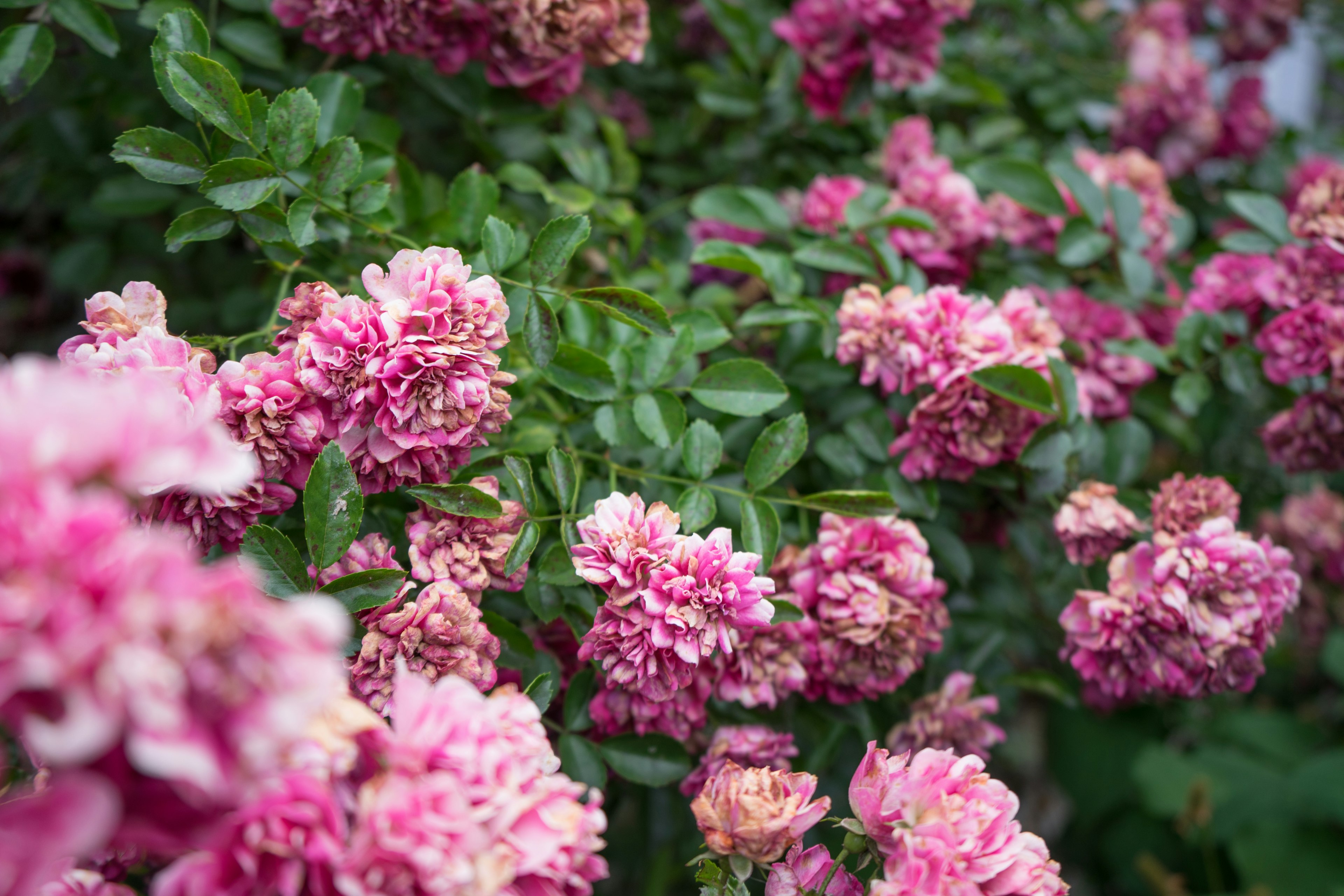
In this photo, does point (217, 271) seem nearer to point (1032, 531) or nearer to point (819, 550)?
point (819, 550)

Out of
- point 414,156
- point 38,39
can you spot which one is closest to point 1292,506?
point 414,156

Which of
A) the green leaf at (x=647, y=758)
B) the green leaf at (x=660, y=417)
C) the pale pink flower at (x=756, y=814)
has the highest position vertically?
the green leaf at (x=660, y=417)

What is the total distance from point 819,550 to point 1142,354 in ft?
1.63

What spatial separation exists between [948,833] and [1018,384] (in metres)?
0.44

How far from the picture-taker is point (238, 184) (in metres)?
0.73

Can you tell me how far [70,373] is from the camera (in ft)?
1.43

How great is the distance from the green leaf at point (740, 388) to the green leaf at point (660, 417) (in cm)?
3

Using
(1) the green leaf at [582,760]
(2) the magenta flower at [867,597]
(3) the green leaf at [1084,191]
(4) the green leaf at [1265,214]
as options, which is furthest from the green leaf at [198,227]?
(4) the green leaf at [1265,214]

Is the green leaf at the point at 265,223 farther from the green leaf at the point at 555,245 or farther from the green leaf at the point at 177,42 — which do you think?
the green leaf at the point at 555,245

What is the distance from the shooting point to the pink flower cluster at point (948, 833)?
Answer: 0.54m

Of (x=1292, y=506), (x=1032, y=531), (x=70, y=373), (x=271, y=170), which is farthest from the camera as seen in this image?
(x=1292, y=506)

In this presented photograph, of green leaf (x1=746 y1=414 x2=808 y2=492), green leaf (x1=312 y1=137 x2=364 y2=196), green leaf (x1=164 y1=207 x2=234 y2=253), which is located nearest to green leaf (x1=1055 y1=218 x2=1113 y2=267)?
green leaf (x1=746 y1=414 x2=808 y2=492)

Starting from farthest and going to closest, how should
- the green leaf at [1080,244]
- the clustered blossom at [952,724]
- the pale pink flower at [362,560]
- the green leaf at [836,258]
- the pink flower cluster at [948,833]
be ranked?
the green leaf at [1080,244], the green leaf at [836,258], the clustered blossom at [952,724], the pale pink flower at [362,560], the pink flower cluster at [948,833]

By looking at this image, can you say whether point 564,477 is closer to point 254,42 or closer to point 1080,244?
point 254,42
